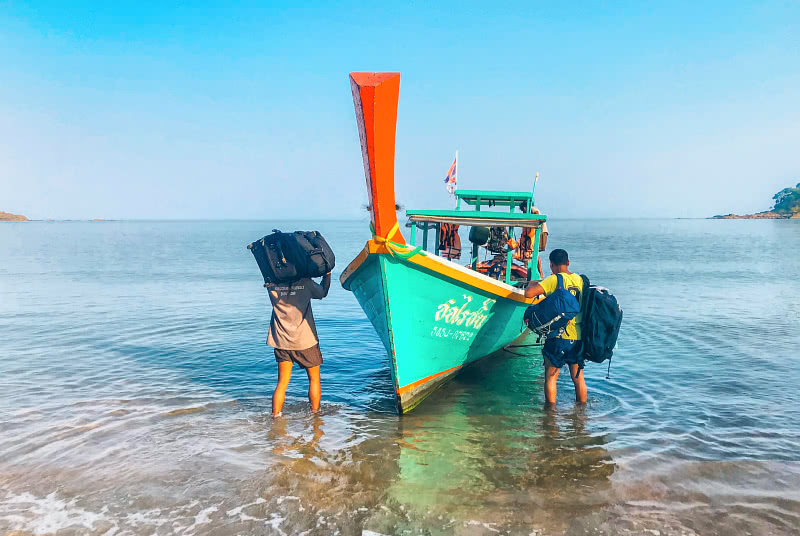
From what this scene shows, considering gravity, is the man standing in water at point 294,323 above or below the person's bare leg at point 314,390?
above

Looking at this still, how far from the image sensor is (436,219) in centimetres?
808

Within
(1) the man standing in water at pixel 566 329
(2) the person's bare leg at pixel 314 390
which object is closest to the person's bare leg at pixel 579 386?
(1) the man standing in water at pixel 566 329

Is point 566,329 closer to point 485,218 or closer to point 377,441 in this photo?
point 485,218

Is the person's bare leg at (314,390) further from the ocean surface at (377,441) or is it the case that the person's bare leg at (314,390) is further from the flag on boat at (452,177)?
the flag on boat at (452,177)

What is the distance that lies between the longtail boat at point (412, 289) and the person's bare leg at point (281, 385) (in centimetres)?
120

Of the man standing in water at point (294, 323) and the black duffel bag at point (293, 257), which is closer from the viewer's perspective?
the black duffel bag at point (293, 257)

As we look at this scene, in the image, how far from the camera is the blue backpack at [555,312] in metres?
6.21

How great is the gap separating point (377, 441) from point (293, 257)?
2.17m

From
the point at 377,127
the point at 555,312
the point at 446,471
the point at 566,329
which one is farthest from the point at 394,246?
the point at 566,329

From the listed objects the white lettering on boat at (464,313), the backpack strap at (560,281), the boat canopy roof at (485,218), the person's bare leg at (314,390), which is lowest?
the person's bare leg at (314,390)

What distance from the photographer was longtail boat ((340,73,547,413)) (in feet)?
15.8

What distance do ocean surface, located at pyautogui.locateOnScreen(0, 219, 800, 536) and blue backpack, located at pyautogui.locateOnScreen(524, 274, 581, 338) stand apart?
1134mm

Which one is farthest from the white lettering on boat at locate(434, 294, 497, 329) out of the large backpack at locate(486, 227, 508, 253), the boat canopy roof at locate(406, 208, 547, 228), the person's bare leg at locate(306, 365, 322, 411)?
the large backpack at locate(486, 227, 508, 253)

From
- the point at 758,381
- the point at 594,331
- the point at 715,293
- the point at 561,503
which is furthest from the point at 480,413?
the point at 715,293
